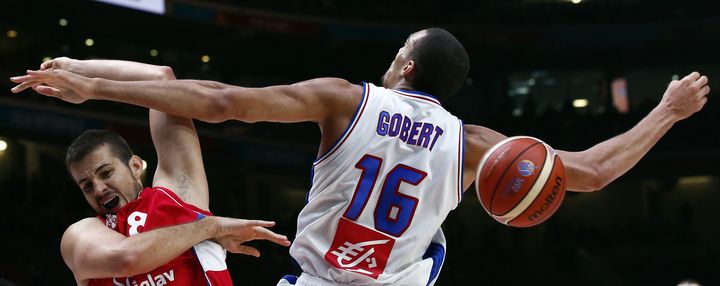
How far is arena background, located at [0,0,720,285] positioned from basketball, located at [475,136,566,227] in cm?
945

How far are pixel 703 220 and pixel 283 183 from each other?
830 cm

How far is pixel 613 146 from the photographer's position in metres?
3.38

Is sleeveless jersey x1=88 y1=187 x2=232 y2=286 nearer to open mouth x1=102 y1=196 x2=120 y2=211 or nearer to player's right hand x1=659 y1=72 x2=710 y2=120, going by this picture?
open mouth x1=102 y1=196 x2=120 y2=211

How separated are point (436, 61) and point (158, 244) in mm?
1200

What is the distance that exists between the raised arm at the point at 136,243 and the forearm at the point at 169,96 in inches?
16.8

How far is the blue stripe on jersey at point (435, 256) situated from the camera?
10.8ft

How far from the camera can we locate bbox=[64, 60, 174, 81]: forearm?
3242 millimetres

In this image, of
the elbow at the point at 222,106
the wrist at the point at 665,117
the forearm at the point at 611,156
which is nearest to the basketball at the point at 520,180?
the forearm at the point at 611,156

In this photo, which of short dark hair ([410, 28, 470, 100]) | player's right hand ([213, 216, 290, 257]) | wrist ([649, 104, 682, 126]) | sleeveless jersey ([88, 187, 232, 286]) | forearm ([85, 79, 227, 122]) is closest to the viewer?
forearm ([85, 79, 227, 122])

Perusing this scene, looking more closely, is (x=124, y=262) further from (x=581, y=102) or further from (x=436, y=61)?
(x=581, y=102)

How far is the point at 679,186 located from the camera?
17.3 m

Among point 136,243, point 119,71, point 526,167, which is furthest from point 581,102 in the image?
point 136,243

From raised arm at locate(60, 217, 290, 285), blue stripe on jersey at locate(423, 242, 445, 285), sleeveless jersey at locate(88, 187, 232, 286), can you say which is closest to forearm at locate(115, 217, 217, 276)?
raised arm at locate(60, 217, 290, 285)

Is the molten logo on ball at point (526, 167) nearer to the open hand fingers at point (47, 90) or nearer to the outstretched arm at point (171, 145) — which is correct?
the outstretched arm at point (171, 145)
